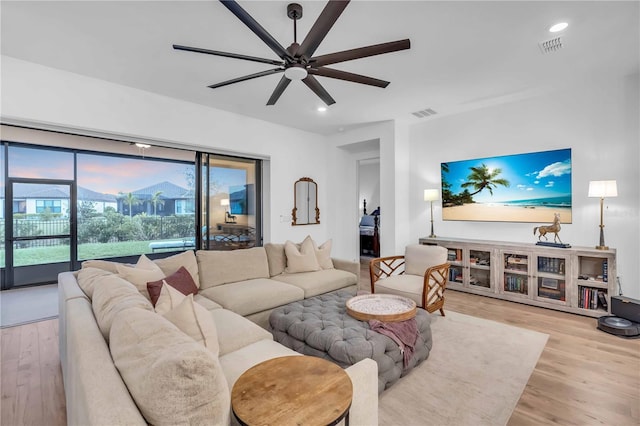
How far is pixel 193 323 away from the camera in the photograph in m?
1.57

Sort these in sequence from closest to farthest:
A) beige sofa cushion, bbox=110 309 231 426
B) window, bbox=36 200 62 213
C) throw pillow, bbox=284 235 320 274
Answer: beige sofa cushion, bbox=110 309 231 426
throw pillow, bbox=284 235 320 274
window, bbox=36 200 62 213

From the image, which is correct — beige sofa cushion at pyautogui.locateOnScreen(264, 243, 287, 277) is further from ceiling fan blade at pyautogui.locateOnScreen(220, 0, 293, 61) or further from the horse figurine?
the horse figurine

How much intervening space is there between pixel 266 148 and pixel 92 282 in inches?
144

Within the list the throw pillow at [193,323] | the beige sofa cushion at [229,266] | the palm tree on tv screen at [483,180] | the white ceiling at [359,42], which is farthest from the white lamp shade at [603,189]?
the throw pillow at [193,323]

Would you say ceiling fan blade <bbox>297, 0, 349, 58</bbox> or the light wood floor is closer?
ceiling fan blade <bbox>297, 0, 349, 58</bbox>

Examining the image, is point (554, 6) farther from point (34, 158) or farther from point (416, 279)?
point (34, 158)

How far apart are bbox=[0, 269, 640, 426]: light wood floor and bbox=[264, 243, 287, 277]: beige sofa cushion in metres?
2.24

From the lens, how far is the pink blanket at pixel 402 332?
231 cm

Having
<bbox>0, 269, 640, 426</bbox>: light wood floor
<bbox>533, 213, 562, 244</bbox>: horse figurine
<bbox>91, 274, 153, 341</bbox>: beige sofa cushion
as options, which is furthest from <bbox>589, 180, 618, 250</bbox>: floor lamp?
<bbox>91, 274, 153, 341</bbox>: beige sofa cushion

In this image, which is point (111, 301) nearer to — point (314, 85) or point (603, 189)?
point (314, 85)

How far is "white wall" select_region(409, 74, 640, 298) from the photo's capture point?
368 cm

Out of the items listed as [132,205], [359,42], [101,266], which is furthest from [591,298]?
[132,205]

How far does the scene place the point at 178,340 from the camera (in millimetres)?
1111

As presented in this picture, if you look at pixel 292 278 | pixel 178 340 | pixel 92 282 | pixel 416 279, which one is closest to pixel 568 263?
pixel 416 279
